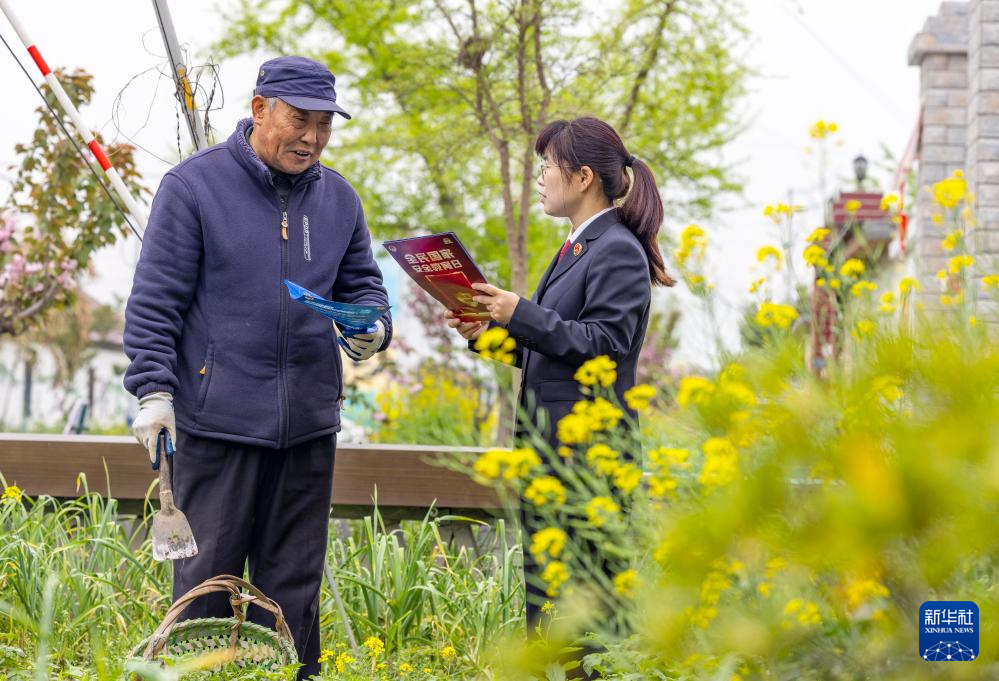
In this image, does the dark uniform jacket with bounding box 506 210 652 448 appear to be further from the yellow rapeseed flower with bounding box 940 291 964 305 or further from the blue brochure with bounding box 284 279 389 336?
the yellow rapeseed flower with bounding box 940 291 964 305

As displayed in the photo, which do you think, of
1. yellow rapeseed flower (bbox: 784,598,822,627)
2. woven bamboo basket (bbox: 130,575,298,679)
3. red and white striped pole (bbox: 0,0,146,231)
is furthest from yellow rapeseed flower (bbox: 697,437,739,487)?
red and white striped pole (bbox: 0,0,146,231)

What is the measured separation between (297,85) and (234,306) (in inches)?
22.3

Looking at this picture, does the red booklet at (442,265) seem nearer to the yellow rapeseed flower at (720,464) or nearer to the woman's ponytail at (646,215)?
the woman's ponytail at (646,215)

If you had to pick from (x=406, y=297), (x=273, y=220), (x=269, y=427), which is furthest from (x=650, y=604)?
(x=406, y=297)

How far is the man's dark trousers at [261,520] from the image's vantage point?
282cm

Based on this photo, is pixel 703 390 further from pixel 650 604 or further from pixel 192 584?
pixel 192 584

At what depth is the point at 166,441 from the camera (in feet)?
8.68

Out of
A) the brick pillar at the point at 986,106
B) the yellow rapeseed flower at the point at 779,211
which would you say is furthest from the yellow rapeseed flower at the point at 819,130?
the brick pillar at the point at 986,106

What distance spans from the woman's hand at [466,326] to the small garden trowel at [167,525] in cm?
76

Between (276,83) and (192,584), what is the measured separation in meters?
1.26

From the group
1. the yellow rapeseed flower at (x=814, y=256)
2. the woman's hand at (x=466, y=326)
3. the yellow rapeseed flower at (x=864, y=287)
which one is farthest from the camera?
the woman's hand at (x=466, y=326)

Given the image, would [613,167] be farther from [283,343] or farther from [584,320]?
[283,343]

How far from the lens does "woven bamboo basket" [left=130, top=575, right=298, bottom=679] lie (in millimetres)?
2549

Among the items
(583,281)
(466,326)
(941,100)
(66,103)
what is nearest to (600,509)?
(583,281)
